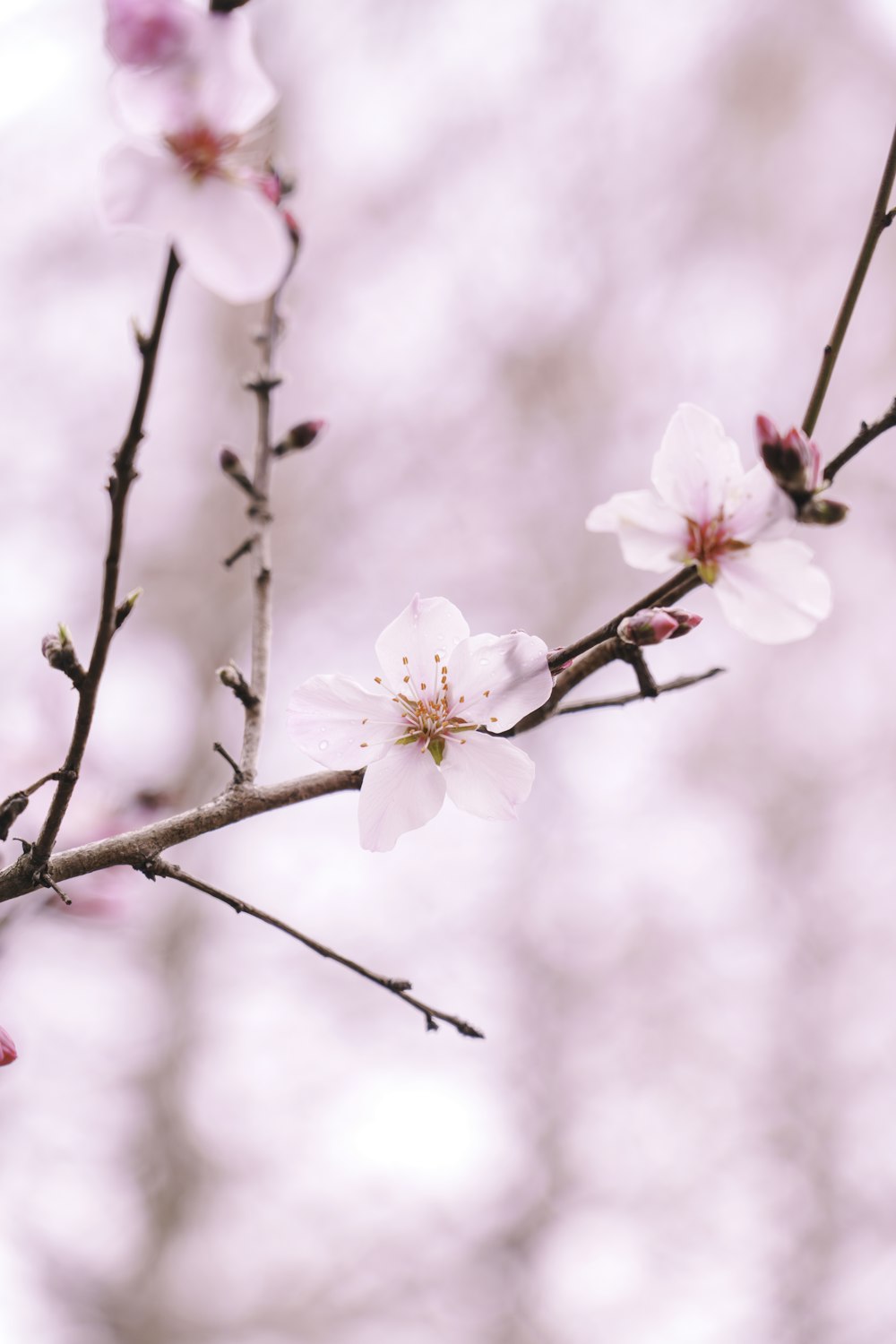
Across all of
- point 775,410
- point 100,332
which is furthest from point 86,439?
point 775,410

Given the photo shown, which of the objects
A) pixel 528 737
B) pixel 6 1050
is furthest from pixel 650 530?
pixel 528 737

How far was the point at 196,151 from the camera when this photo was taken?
0.35 m

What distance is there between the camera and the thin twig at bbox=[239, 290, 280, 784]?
0.50 meters

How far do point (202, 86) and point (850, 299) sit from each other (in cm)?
26

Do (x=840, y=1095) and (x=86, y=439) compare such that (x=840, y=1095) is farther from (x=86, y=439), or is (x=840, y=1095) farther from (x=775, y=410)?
(x=86, y=439)

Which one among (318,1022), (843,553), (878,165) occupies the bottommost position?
(318,1022)

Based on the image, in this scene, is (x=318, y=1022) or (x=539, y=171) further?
(x=539, y=171)

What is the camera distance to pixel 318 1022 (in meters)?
2.58

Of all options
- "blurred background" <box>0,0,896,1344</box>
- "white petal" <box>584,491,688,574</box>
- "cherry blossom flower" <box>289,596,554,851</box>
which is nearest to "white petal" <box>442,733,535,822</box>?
"cherry blossom flower" <box>289,596,554,851</box>

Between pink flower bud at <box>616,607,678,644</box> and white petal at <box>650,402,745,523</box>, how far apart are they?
0.06 metres

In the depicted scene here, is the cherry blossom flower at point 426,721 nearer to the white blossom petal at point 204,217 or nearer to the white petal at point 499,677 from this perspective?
the white petal at point 499,677

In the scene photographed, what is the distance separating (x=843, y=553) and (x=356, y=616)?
145 cm

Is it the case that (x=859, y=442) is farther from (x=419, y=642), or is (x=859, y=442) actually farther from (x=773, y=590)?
(x=419, y=642)

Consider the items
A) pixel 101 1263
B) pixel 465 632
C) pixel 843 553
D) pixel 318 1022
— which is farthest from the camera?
pixel 843 553
